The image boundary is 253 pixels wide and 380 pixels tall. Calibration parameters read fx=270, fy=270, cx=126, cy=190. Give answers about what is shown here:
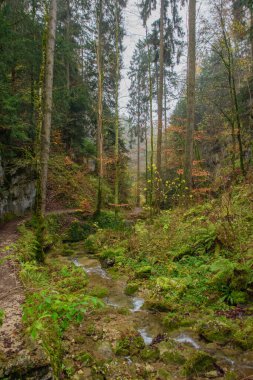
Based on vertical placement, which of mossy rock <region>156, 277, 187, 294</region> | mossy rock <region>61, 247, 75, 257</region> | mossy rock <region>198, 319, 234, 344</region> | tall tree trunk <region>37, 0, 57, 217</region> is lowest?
mossy rock <region>61, 247, 75, 257</region>

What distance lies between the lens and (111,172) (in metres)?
24.8

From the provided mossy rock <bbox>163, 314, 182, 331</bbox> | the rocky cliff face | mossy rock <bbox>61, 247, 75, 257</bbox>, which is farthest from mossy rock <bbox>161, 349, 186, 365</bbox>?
the rocky cliff face

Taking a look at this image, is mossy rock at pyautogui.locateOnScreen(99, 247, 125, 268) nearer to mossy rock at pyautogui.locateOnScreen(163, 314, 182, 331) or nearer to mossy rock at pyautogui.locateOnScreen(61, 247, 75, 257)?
mossy rock at pyautogui.locateOnScreen(61, 247, 75, 257)

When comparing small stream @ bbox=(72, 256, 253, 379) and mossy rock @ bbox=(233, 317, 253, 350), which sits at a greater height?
mossy rock @ bbox=(233, 317, 253, 350)

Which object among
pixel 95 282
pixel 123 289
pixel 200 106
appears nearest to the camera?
pixel 123 289

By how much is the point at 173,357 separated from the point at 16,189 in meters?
11.2

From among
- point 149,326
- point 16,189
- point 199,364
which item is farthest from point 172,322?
point 16,189

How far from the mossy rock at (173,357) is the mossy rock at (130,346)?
16.2 inches

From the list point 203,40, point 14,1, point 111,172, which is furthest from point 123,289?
point 111,172

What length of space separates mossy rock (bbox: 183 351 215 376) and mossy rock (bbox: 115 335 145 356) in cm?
82

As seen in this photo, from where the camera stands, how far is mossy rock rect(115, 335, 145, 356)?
4295 millimetres

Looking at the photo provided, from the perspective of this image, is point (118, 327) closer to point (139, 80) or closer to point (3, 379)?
point (3, 379)

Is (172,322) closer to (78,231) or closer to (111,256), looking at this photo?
(111,256)

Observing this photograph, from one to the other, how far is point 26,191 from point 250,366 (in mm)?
12699
